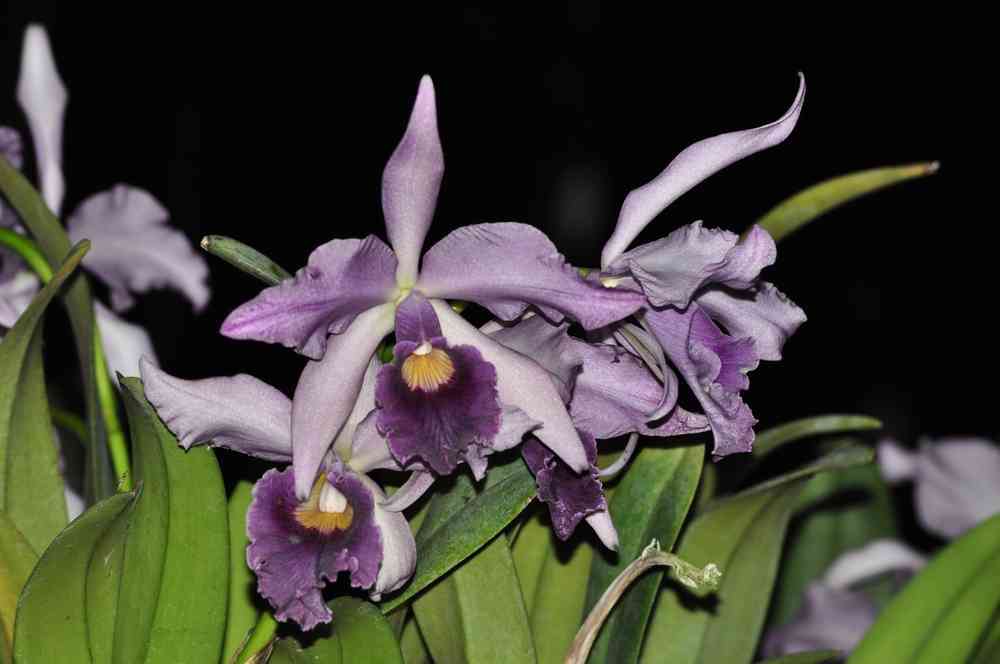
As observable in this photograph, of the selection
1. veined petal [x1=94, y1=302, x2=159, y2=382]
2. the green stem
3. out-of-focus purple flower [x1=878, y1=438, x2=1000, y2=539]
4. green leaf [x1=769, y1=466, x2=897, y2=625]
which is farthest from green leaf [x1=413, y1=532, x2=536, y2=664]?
out-of-focus purple flower [x1=878, y1=438, x2=1000, y2=539]

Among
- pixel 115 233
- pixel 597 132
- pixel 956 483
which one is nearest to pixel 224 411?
pixel 115 233

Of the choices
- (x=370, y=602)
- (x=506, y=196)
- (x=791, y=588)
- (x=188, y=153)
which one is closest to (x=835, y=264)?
(x=506, y=196)

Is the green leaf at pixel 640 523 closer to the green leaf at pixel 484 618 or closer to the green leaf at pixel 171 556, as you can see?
the green leaf at pixel 484 618

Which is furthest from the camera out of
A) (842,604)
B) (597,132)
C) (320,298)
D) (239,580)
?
(597,132)

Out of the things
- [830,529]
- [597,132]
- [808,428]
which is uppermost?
[808,428]

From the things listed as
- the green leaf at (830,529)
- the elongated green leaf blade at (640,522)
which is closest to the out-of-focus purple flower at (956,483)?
the green leaf at (830,529)

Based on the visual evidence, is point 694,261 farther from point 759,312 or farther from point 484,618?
point 484,618
